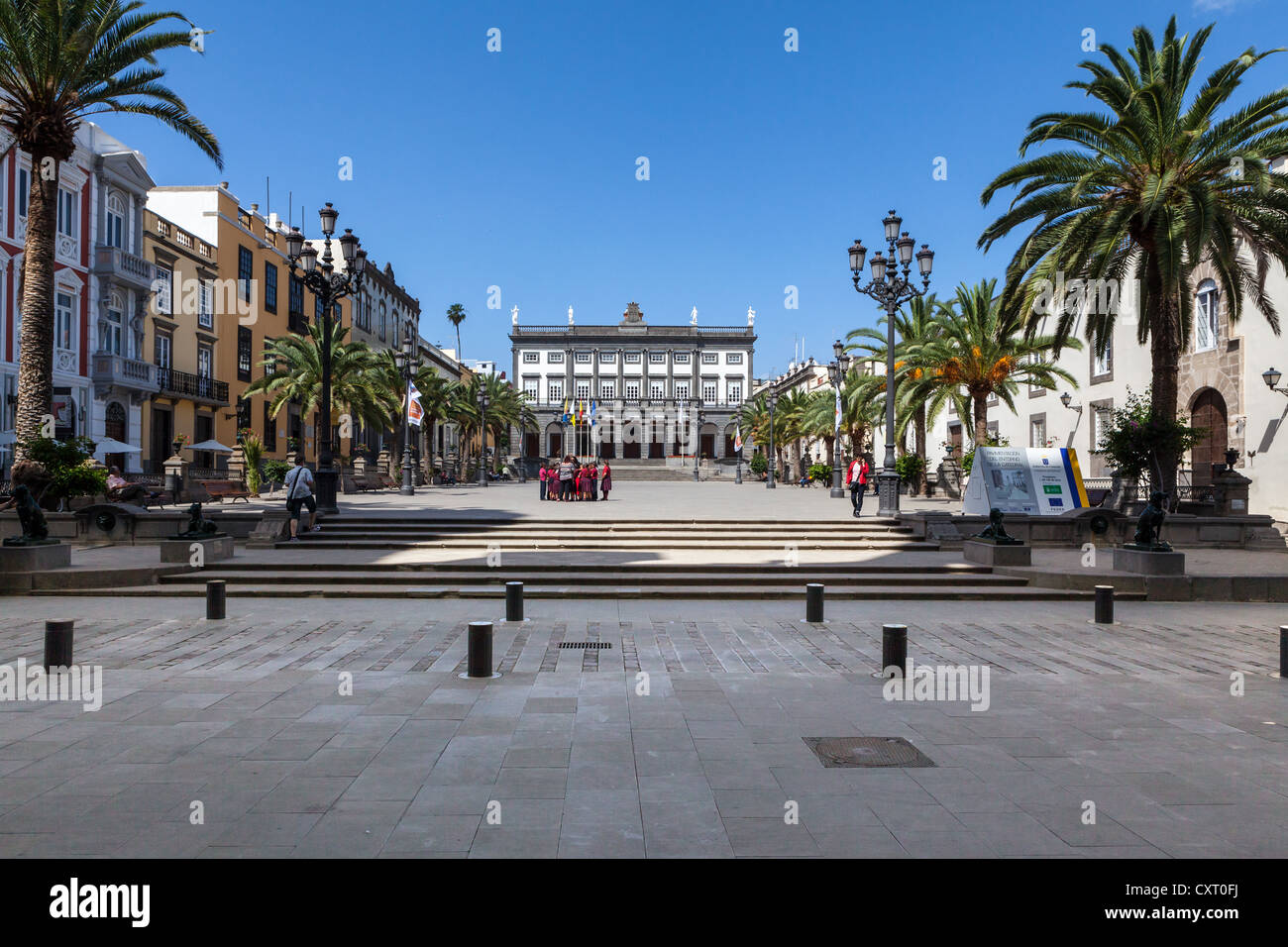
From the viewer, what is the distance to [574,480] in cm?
2636

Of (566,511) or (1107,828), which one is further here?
(566,511)

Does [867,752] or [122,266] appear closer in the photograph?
[867,752]

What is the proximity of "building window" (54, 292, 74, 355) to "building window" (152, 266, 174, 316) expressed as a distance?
5.01m

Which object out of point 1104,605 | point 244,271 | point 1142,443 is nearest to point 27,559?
point 1104,605

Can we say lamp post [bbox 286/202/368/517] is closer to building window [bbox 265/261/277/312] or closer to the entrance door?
the entrance door

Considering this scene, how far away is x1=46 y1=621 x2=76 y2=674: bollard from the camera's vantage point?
7.07 meters

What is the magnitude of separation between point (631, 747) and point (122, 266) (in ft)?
111

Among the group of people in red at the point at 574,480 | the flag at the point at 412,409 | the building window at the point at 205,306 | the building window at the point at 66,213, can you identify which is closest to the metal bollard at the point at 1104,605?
the group of people in red at the point at 574,480

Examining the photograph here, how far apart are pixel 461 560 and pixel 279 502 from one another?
17.7m

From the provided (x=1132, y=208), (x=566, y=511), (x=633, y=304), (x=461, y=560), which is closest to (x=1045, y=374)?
(x=1132, y=208)

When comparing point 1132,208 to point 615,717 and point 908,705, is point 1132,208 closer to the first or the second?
point 908,705

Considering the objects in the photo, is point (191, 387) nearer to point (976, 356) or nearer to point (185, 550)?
point (185, 550)

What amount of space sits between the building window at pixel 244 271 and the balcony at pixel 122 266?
28.1 ft
